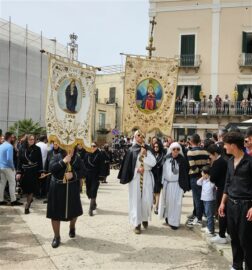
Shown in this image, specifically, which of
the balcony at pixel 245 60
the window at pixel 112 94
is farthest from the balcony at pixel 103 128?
the balcony at pixel 245 60

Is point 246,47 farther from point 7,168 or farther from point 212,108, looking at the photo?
point 7,168

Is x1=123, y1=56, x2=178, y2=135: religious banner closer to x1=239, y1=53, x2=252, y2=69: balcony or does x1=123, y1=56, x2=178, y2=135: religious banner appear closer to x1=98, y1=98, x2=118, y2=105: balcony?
x1=239, y1=53, x2=252, y2=69: balcony

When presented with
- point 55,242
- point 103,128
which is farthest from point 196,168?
point 103,128

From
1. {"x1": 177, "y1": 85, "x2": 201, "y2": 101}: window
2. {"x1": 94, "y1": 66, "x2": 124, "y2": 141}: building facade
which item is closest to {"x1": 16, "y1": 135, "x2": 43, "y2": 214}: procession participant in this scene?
→ {"x1": 177, "y1": 85, "x2": 201, "y2": 101}: window

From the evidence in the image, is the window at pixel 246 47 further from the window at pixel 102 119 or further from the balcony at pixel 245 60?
the window at pixel 102 119

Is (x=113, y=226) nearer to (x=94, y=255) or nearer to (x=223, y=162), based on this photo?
(x=94, y=255)

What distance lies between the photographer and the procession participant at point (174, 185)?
828cm

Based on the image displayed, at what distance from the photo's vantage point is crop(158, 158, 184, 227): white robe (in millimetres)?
8234

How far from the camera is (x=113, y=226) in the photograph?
8281 mm

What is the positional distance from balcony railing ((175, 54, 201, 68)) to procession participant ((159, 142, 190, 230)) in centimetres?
1725

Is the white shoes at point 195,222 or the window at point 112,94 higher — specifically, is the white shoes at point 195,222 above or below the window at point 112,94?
below

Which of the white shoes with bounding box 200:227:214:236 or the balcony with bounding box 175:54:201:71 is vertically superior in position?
the balcony with bounding box 175:54:201:71

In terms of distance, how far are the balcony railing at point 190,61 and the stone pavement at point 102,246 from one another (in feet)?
55.8

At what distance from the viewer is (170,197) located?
835 centimetres
